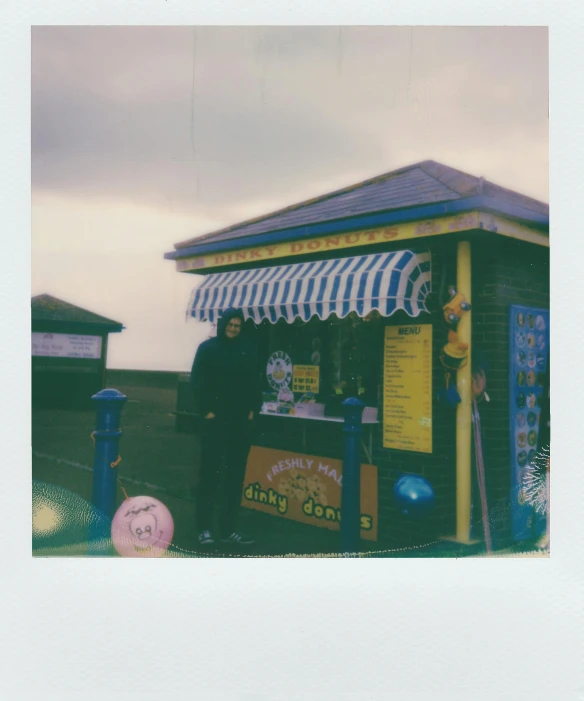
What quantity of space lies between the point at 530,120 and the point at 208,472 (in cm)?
351

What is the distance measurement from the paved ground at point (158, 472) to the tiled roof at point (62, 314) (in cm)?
58

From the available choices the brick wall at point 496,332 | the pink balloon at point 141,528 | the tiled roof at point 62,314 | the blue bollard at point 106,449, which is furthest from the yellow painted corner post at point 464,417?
the tiled roof at point 62,314

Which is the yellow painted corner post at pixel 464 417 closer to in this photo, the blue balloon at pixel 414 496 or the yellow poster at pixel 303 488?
the blue balloon at pixel 414 496

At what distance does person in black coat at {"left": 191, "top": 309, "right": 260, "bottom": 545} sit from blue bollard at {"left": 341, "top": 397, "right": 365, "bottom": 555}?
0.79 meters

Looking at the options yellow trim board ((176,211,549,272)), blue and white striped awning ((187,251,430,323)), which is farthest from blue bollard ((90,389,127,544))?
yellow trim board ((176,211,549,272))

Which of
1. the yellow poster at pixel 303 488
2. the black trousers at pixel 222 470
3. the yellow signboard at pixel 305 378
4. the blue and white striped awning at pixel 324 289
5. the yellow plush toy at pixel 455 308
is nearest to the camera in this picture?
the blue and white striped awning at pixel 324 289

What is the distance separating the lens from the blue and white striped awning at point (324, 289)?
4.61 metres

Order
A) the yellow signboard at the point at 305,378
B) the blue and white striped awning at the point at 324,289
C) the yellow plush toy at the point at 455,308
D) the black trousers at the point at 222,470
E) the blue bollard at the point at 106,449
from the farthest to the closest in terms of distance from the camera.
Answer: the yellow signboard at the point at 305,378 < the black trousers at the point at 222,470 < the yellow plush toy at the point at 455,308 < the blue and white striped awning at the point at 324,289 < the blue bollard at the point at 106,449

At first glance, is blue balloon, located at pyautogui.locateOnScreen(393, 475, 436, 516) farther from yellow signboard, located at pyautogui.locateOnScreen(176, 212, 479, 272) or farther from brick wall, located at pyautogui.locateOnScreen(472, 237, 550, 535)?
yellow signboard, located at pyautogui.locateOnScreen(176, 212, 479, 272)

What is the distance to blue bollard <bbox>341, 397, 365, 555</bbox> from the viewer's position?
14.8 feet
